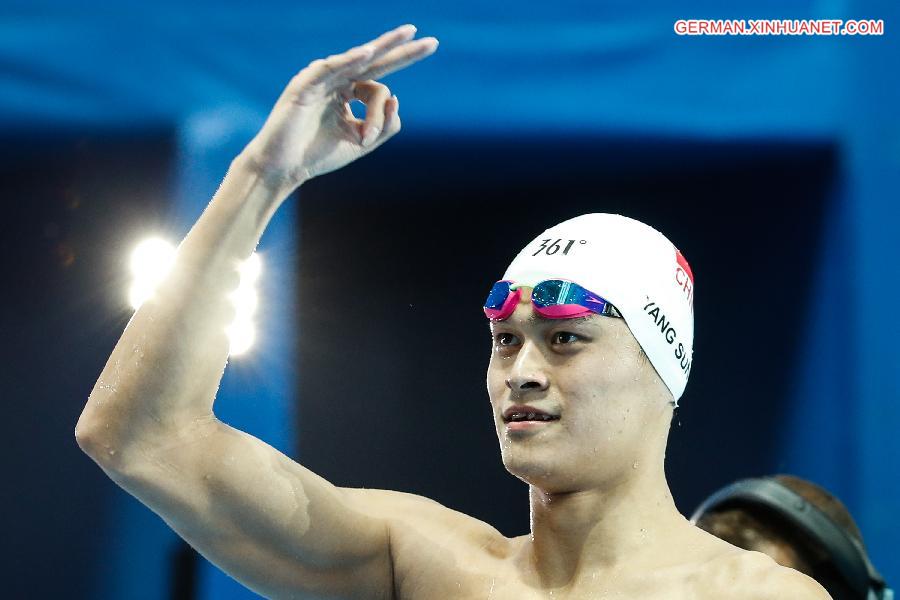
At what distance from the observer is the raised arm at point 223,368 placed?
5.32 ft

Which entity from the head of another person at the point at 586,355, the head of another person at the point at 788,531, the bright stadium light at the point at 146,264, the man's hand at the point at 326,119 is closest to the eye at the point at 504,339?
the head of another person at the point at 586,355

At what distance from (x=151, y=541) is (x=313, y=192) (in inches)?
42.4

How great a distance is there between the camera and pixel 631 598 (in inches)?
63.2

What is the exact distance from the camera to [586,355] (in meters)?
1.63

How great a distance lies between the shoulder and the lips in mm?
319

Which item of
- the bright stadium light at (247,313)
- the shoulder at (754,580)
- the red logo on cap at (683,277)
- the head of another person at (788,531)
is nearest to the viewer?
the shoulder at (754,580)

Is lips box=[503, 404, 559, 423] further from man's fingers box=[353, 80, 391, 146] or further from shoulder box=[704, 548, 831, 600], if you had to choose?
man's fingers box=[353, 80, 391, 146]

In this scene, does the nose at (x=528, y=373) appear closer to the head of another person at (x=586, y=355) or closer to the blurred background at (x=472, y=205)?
the head of another person at (x=586, y=355)

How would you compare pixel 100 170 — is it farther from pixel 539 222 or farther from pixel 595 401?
pixel 595 401

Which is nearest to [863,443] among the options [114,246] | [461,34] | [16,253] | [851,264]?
[851,264]

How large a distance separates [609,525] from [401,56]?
0.76 m

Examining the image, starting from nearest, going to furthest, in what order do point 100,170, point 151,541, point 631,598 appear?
point 631,598 → point 151,541 → point 100,170

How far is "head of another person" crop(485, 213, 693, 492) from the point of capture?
160cm

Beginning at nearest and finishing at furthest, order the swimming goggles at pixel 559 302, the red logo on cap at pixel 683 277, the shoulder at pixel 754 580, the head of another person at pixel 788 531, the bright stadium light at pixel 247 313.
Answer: the shoulder at pixel 754 580
the swimming goggles at pixel 559 302
the red logo on cap at pixel 683 277
the head of another person at pixel 788 531
the bright stadium light at pixel 247 313
